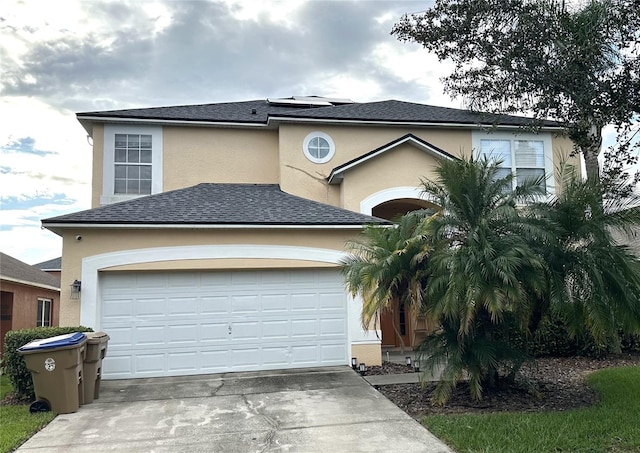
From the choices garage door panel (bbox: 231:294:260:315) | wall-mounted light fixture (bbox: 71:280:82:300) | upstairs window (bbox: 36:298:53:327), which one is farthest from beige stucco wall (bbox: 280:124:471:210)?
upstairs window (bbox: 36:298:53:327)

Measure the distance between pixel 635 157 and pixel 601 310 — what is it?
261 cm

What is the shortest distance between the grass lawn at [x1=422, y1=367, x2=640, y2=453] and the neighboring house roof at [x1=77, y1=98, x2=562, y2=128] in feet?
28.8

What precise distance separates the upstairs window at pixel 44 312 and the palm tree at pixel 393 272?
17.5 m

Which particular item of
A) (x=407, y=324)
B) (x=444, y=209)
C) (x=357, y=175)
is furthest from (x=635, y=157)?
(x=407, y=324)

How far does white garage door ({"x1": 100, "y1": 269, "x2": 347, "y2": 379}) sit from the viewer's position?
10906 mm

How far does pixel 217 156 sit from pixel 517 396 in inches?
425

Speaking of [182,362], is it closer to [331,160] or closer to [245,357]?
[245,357]

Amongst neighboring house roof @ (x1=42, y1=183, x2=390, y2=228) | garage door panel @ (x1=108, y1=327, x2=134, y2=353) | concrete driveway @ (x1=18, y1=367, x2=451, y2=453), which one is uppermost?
neighboring house roof @ (x1=42, y1=183, x2=390, y2=228)

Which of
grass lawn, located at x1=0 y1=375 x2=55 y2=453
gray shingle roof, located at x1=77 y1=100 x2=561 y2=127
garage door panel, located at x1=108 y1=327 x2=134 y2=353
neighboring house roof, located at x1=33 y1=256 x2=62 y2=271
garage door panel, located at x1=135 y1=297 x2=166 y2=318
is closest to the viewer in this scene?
grass lawn, located at x1=0 y1=375 x2=55 y2=453

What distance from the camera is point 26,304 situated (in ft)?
61.5

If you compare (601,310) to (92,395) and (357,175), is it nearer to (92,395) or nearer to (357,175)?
(357,175)

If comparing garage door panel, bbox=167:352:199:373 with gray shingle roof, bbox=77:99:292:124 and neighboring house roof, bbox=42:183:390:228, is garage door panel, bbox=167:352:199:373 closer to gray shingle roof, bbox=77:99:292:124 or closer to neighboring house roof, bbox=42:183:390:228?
neighboring house roof, bbox=42:183:390:228

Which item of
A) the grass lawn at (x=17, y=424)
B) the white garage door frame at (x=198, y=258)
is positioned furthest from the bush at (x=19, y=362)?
the white garage door frame at (x=198, y=258)

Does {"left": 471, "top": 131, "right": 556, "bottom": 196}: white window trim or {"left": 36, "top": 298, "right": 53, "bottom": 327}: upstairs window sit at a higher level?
{"left": 471, "top": 131, "right": 556, "bottom": 196}: white window trim
